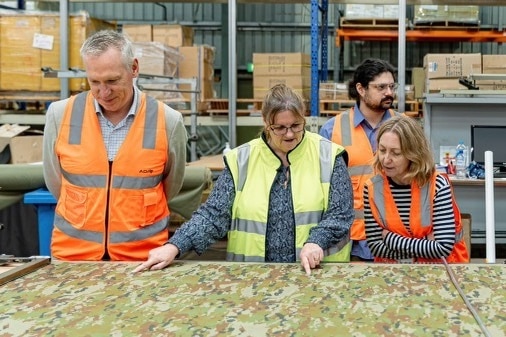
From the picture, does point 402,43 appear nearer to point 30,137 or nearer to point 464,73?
point 464,73

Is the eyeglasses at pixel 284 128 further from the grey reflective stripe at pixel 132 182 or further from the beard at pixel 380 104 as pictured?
the beard at pixel 380 104

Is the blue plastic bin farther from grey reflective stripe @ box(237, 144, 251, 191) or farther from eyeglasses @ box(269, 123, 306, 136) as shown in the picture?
eyeglasses @ box(269, 123, 306, 136)

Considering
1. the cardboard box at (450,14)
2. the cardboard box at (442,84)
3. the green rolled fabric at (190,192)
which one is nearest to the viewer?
the green rolled fabric at (190,192)

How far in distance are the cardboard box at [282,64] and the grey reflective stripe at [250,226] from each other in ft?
14.5

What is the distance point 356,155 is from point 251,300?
165 centimetres

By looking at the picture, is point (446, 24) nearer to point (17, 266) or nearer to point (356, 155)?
point (356, 155)

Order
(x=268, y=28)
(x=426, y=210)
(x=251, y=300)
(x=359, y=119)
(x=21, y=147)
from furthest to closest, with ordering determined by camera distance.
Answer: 1. (x=268, y=28)
2. (x=21, y=147)
3. (x=359, y=119)
4. (x=426, y=210)
5. (x=251, y=300)

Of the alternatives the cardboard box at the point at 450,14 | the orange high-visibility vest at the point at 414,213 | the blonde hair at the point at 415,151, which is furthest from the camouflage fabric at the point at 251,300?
the cardboard box at the point at 450,14

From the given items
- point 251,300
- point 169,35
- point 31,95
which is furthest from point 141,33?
point 251,300

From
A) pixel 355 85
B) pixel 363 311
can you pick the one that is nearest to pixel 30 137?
pixel 355 85

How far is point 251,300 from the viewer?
1545 mm

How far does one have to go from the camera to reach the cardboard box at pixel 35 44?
5.70 meters

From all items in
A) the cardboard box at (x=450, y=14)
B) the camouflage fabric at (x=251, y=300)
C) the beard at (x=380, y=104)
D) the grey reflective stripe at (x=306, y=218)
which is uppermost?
the cardboard box at (x=450, y=14)

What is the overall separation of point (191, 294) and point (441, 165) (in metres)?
3.67
